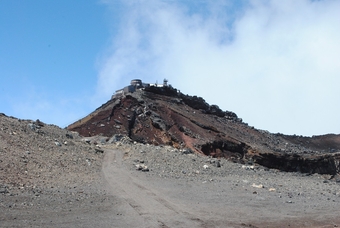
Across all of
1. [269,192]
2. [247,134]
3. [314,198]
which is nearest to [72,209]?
[269,192]

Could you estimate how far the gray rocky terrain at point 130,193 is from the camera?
41.3 ft

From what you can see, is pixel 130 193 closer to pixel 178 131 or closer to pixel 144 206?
pixel 144 206

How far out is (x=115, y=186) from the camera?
1845 cm

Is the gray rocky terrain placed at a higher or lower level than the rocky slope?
lower

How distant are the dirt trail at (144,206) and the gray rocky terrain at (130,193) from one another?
3cm

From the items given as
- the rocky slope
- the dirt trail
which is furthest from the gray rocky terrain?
the rocky slope

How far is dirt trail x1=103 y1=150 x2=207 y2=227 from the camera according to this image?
1225 centimetres

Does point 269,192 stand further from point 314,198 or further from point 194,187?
point 194,187

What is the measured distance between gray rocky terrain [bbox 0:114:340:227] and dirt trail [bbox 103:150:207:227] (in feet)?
0.10

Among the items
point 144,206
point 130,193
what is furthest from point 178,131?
point 144,206

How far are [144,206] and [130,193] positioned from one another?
100 inches

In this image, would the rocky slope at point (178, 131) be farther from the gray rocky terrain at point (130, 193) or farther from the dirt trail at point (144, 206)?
the dirt trail at point (144, 206)

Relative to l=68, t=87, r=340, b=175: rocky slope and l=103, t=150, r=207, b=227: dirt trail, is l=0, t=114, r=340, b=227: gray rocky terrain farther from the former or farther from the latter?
l=68, t=87, r=340, b=175: rocky slope

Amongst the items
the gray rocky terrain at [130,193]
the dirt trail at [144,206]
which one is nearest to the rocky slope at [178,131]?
the gray rocky terrain at [130,193]
